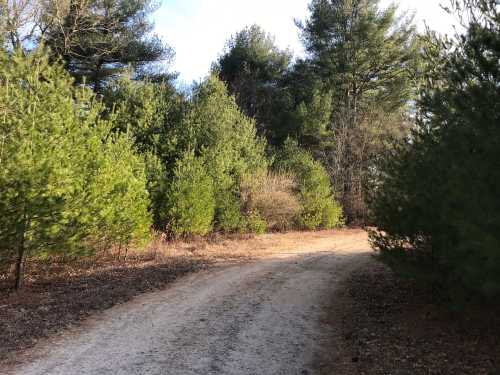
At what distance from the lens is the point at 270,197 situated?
2422 cm

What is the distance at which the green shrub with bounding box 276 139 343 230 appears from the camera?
2758 centimetres

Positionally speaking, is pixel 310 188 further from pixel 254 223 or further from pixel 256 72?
pixel 256 72

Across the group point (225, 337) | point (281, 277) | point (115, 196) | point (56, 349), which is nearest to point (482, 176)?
point (225, 337)

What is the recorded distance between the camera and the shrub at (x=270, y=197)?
2392 cm

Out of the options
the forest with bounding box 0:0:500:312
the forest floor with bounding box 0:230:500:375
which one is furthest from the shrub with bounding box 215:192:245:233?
the forest floor with bounding box 0:230:500:375

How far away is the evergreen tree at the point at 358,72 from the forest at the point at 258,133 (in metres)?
0.13

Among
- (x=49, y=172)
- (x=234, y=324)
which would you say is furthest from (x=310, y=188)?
(x=234, y=324)

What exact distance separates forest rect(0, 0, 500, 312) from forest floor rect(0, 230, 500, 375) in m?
0.93

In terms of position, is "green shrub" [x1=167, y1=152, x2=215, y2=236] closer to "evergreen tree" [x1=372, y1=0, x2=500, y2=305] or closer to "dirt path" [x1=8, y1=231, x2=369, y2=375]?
"dirt path" [x1=8, y1=231, x2=369, y2=375]

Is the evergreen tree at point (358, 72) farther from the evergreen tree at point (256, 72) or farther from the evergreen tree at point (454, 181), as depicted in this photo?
the evergreen tree at point (454, 181)

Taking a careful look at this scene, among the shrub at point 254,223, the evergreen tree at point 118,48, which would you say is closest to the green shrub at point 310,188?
the shrub at point 254,223

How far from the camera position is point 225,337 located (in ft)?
23.3

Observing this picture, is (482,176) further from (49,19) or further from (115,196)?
(49,19)

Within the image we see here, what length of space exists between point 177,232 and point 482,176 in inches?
637
